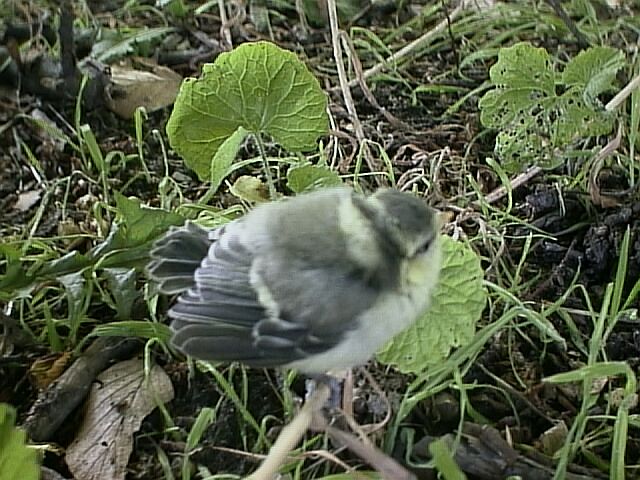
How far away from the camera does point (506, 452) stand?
98 centimetres

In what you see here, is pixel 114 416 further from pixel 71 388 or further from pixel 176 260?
pixel 176 260

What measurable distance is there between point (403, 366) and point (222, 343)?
21 cm

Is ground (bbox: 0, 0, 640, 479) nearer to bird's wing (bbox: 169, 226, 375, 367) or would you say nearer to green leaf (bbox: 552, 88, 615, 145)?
green leaf (bbox: 552, 88, 615, 145)

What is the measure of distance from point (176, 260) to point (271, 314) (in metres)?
0.14

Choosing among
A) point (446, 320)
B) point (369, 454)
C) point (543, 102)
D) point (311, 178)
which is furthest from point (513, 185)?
point (369, 454)

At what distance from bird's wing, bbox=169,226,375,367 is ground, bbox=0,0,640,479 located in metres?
0.22

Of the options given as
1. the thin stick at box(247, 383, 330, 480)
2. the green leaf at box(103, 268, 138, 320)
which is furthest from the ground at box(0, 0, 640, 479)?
the thin stick at box(247, 383, 330, 480)

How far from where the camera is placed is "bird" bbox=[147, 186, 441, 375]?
0.80m

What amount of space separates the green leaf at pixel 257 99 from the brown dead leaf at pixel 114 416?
11.7 inches

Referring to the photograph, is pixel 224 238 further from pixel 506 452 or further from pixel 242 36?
pixel 242 36

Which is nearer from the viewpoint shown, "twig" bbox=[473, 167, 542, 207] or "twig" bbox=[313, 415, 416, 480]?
"twig" bbox=[313, 415, 416, 480]

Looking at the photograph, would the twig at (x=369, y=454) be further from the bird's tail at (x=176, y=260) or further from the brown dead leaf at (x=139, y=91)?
the brown dead leaf at (x=139, y=91)

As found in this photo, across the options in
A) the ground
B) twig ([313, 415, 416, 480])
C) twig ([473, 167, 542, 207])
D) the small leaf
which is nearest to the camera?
twig ([313, 415, 416, 480])

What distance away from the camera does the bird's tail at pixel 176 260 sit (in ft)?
2.94
